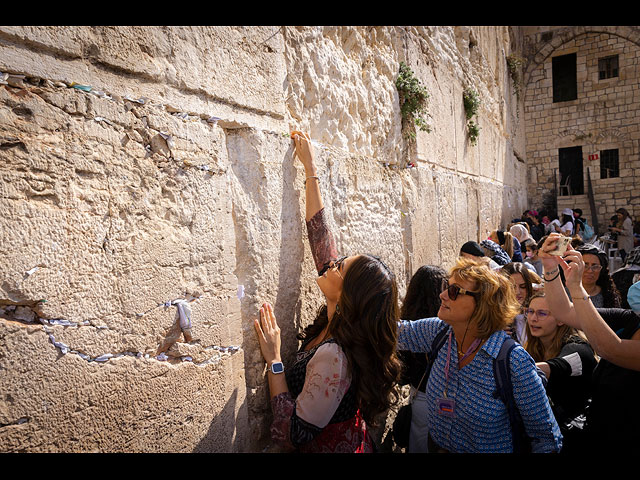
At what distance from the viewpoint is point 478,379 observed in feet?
5.81

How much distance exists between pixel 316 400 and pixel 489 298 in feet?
2.89

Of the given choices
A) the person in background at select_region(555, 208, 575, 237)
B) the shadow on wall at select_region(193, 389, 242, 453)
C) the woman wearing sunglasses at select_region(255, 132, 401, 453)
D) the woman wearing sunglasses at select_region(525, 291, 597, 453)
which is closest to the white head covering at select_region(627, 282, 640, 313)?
the woman wearing sunglasses at select_region(525, 291, 597, 453)

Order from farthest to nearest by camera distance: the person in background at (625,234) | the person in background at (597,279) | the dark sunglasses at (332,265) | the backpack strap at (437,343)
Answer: the person in background at (625,234), the person in background at (597,279), the dark sunglasses at (332,265), the backpack strap at (437,343)

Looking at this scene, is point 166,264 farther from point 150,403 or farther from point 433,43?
point 433,43

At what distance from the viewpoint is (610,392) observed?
71.8 inches

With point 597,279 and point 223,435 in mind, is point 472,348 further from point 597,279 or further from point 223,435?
point 597,279

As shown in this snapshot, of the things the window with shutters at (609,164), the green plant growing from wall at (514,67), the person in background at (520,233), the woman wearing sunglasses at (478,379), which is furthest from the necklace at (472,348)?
the window with shutters at (609,164)

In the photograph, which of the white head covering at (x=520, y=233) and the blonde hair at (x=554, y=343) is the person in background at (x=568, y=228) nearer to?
the white head covering at (x=520, y=233)

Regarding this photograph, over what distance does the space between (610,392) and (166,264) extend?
1935 mm

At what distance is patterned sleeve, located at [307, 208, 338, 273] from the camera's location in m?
2.38

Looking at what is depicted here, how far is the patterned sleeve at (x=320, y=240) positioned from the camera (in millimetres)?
2385

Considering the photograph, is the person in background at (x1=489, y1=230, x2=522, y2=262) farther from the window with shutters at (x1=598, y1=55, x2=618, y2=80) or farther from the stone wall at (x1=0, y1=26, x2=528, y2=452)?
the window with shutters at (x1=598, y1=55, x2=618, y2=80)

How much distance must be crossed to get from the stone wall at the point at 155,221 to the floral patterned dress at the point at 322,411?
10.1 inches

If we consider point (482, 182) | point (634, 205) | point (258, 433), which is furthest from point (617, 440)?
point (634, 205)
